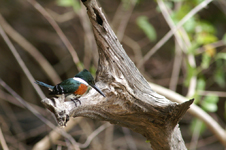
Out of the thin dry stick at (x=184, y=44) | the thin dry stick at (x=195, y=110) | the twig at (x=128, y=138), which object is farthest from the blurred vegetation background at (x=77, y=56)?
the thin dry stick at (x=195, y=110)

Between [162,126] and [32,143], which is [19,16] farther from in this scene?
[162,126]

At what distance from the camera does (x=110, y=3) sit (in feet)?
11.1

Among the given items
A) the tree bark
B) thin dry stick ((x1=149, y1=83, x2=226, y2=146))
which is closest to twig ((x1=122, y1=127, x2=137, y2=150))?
thin dry stick ((x1=149, y1=83, x2=226, y2=146))

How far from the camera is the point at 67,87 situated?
101 centimetres

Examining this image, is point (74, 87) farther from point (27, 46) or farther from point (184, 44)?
point (27, 46)

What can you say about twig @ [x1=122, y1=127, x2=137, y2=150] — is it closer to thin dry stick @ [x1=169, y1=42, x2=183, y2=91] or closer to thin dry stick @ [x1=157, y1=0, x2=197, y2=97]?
thin dry stick @ [x1=169, y1=42, x2=183, y2=91]

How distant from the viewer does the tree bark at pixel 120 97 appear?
1.02 metres

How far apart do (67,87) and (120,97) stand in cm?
23

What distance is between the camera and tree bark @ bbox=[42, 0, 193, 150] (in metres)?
1.02

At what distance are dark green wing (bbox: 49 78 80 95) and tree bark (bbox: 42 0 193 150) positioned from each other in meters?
0.06

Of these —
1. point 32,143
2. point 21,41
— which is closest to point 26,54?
point 21,41

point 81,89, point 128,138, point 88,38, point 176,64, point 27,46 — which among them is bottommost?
point 128,138

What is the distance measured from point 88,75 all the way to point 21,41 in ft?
6.15

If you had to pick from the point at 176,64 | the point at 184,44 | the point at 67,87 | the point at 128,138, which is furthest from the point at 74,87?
the point at 128,138
